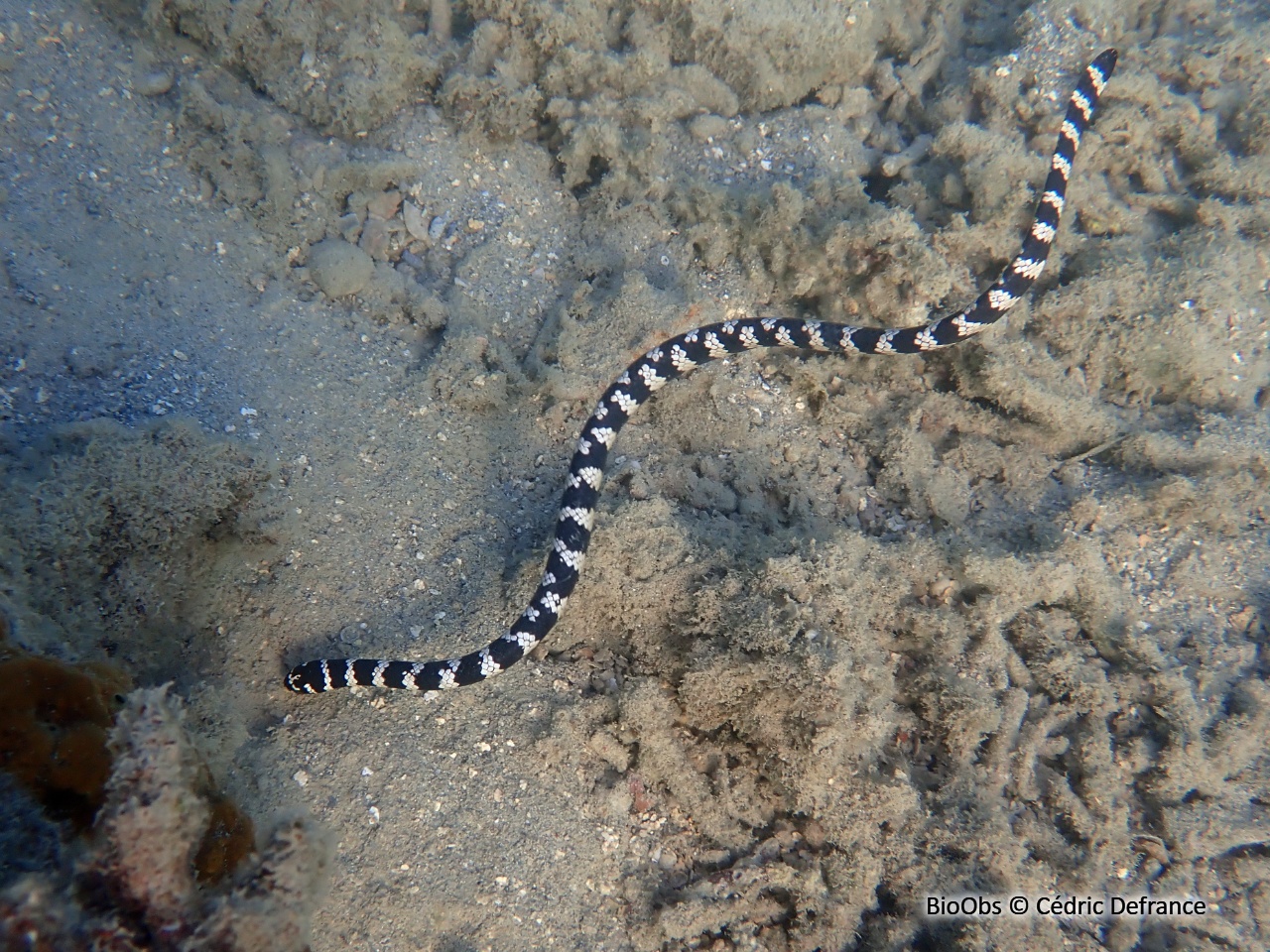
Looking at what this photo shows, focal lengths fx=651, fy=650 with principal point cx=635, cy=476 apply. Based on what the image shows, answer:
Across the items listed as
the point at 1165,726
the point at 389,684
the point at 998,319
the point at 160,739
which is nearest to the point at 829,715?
the point at 1165,726

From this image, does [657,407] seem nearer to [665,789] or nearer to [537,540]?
[537,540]

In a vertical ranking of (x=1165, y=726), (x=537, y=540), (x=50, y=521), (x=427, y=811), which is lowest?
(x=427, y=811)

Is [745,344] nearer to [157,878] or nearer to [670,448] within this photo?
[670,448]

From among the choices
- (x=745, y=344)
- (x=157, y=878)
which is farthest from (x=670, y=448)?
(x=157, y=878)

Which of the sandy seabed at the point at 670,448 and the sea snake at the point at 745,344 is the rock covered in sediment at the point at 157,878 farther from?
the sea snake at the point at 745,344

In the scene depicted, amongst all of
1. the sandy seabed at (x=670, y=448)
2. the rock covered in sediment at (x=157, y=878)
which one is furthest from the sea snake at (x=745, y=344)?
the rock covered in sediment at (x=157, y=878)
